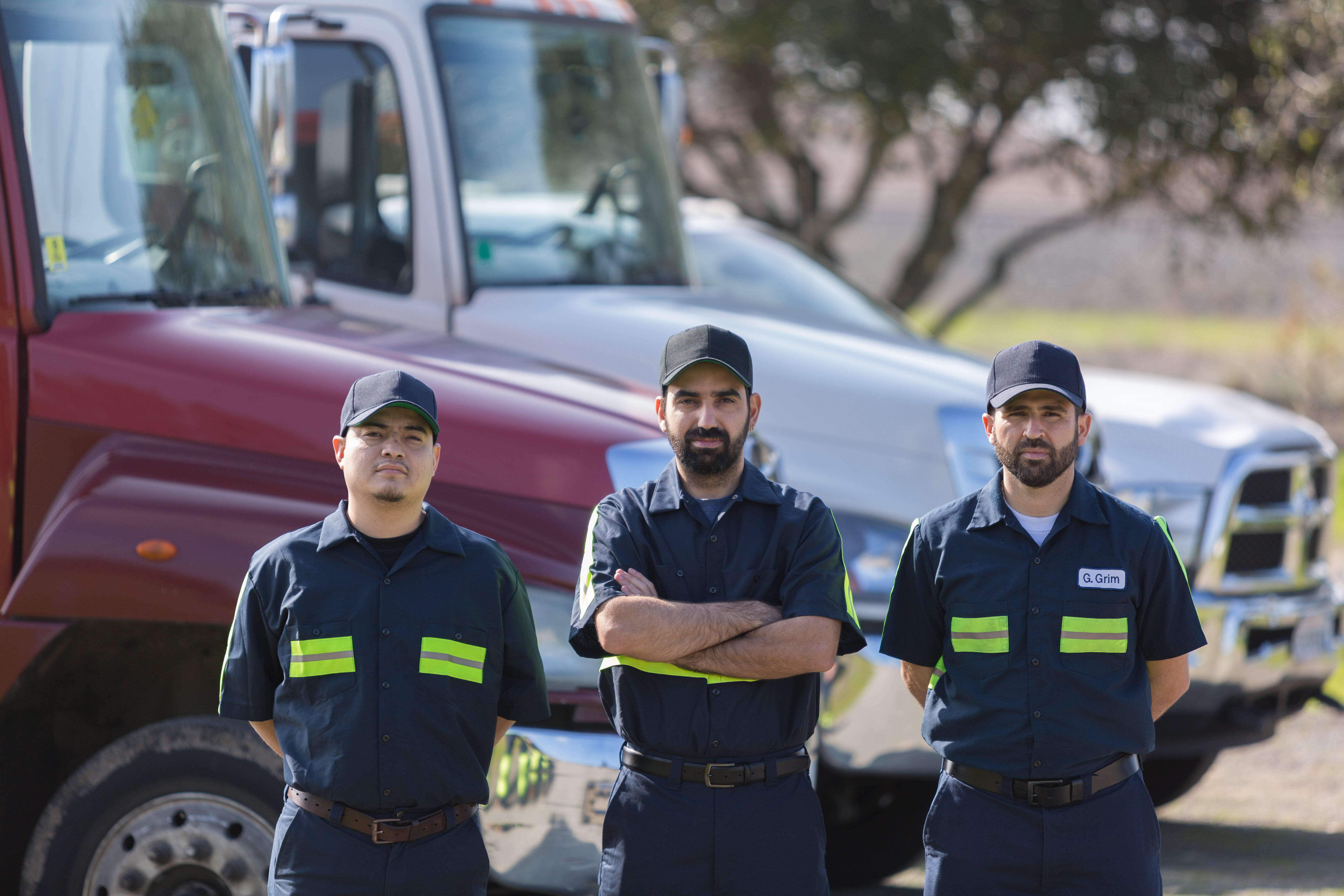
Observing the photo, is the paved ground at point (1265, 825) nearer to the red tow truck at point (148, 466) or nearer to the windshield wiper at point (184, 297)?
the red tow truck at point (148, 466)

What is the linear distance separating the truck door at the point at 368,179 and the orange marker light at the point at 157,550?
2.24 m

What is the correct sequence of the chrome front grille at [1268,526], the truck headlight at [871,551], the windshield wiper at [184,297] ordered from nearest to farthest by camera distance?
the windshield wiper at [184,297]
the truck headlight at [871,551]
the chrome front grille at [1268,526]

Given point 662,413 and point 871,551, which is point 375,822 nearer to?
point 662,413

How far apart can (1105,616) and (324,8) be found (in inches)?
165

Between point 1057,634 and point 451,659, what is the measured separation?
4.13ft

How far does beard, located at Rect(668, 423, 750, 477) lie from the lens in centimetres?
346

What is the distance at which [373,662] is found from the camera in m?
3.24

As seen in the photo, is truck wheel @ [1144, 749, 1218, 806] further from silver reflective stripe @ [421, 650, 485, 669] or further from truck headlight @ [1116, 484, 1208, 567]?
silver reflective stripe @ [421, 650, 485, 669]

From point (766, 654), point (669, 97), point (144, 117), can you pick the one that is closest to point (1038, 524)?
point (766, 654)

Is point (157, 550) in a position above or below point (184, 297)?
below

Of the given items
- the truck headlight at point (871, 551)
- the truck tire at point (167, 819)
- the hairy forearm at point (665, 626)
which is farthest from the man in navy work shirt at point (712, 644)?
the truck headlight at point (871, 551)

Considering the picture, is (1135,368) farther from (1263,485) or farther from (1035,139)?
(1263,485)

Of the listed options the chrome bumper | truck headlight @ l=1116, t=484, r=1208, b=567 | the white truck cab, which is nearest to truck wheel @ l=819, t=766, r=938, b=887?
the white truck cab

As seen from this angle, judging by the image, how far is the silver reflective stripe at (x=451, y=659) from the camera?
10.7 ft
